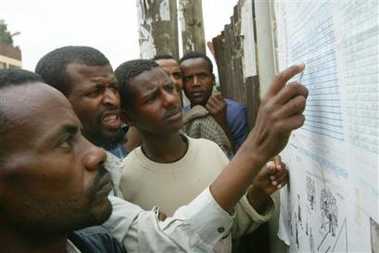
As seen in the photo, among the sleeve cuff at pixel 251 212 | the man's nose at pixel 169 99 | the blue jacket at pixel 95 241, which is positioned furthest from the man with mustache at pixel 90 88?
the sleeve cuff at pixel 251 212

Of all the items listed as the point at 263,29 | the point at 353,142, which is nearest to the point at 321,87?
the point at 353,142

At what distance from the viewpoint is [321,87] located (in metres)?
1.22

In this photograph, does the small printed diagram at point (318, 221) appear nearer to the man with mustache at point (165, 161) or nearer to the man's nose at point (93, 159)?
the man with mustache at point (165, 161)

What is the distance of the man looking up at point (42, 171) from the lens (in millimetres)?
1136

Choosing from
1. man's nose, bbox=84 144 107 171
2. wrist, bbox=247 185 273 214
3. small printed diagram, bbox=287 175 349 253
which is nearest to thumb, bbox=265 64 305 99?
small printed diagram, bbox=287 175 349 253

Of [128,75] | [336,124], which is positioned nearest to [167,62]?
[128,75]

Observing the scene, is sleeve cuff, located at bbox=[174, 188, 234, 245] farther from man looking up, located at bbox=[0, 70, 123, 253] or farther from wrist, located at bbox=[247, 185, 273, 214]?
wrist, located at bbox=[247, 185, 273, 214]

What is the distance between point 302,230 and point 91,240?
2.30 ft

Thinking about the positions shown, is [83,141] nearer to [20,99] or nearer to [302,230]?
[20,99]

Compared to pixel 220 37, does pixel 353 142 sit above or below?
below

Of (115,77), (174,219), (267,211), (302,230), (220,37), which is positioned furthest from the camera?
(220,37)

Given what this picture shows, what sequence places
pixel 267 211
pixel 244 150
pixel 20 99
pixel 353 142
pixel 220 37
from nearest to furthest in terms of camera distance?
A: pixel 353 142
pixel 20 99
pixel 244 150
pixel 267 211
pixel 220 37

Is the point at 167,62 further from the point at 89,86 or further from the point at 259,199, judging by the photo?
the point at 259,199

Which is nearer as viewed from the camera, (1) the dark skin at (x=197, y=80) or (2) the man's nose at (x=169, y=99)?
(2) the man's nose at (x=169, y=99)
